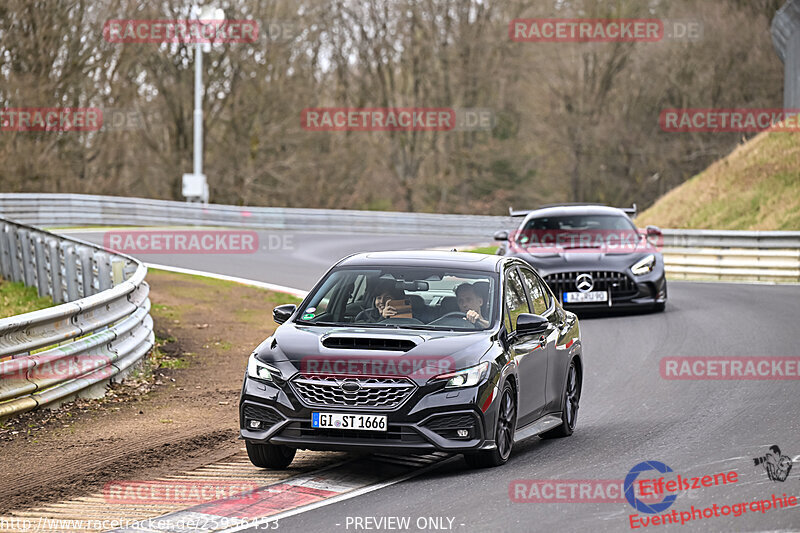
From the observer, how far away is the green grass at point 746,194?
109 ft

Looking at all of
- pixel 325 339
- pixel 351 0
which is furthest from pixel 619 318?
pixel 351 0

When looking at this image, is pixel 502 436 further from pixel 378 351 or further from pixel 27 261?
pixel 27 261

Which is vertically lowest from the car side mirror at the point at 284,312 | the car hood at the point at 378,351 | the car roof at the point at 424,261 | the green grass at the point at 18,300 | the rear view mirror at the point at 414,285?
the green grass at the point at 18,300

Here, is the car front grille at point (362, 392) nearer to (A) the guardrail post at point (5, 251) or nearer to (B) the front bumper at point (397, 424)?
(B) the front bumper at point (397, 424)

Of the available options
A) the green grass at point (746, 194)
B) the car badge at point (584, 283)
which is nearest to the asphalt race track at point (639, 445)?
the car badge at point (584, 283)

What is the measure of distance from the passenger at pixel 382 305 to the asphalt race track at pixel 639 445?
1.10 metres

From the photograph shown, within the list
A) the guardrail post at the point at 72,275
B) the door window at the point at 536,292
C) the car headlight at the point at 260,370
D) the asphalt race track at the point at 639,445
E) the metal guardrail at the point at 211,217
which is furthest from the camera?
the metal guardrail at the point at 211,217

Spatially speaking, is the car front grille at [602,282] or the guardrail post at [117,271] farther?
the car front grille at [602,282]

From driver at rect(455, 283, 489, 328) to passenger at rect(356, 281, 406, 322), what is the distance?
41 centimetres

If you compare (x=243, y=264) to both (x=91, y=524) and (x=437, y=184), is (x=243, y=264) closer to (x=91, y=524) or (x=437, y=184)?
(x=91, y=524)

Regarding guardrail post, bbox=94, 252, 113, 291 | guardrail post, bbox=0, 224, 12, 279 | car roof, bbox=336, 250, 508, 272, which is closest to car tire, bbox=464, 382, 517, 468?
car roof, bbox=336, 250, 508, 272

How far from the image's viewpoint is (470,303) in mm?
8789

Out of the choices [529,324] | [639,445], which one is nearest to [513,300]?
[529,324]

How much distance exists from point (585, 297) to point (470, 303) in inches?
375
